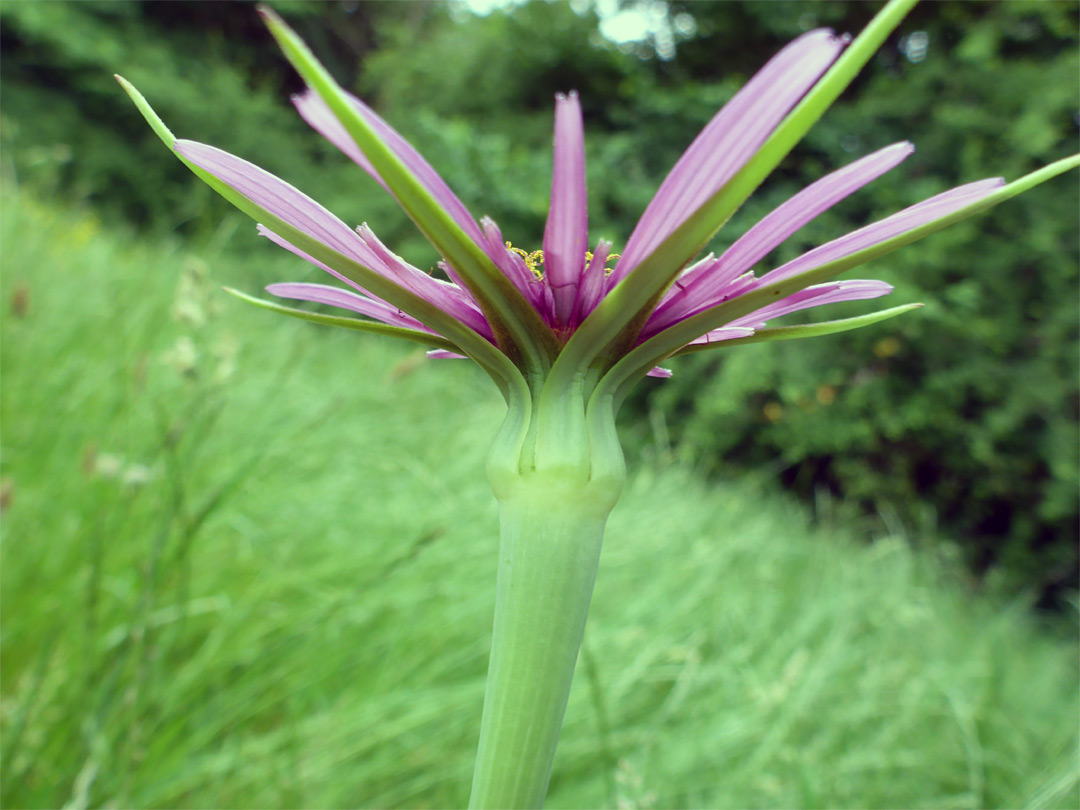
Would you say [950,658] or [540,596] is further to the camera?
[950,658]

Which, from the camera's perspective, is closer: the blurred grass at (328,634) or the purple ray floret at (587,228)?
the purple ray floret at (587,228)

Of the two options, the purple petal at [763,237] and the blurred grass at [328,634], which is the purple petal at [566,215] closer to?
the purple petal at [763,237]

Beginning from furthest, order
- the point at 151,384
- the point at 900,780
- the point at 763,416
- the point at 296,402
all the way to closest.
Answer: the point at 763,416
the point at 296,402
the point at 151,384
the point at 900,780

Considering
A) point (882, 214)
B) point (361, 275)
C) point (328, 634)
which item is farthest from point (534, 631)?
point (882, 214)

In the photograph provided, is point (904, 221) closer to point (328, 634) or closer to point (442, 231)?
point (442, 231)

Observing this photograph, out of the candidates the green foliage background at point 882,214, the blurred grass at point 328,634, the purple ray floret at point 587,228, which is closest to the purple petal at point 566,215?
the purple ray floret at point 587,228

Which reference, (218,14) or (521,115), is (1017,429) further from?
(218,14)

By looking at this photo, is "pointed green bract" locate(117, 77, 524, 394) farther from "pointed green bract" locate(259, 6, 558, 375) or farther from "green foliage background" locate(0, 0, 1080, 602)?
"green foliage background" locate(0, 0, 1080, 602)

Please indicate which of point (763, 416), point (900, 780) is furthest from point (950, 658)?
point (763, 416)

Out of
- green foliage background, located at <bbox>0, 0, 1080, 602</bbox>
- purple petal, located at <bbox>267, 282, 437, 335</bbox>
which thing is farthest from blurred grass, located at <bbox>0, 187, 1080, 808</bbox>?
green foliage background, located at <bbox>0, 0, 1080, 602</bbox>
